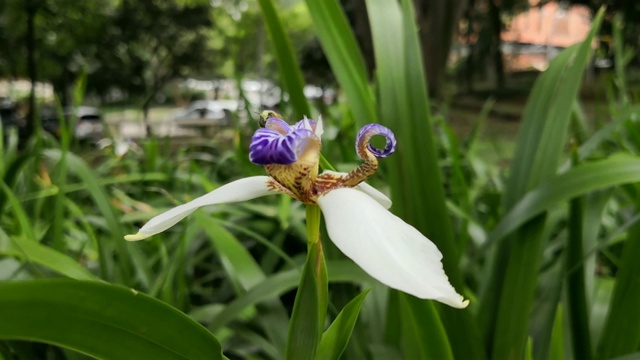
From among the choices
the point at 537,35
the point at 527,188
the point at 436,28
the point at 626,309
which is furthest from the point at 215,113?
the point at 537,35

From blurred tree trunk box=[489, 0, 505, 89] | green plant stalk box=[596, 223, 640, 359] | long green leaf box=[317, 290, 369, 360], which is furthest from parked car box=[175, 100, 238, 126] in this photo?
blurred tree trunk box=[489, 0, 505, 89]

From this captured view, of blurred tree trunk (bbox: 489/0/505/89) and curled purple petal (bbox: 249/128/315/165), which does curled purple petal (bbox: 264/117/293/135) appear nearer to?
curled purple petal (bbox: 249/128/315/165)

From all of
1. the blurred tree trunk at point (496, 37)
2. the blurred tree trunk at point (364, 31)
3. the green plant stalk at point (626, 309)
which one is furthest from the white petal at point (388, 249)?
the blurred tree trunk at point (496, 37)

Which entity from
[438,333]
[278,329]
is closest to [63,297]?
[438,333]

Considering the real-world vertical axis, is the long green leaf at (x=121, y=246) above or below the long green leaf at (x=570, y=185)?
below

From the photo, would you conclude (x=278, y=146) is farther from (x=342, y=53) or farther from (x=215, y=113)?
(x=215, y=113)

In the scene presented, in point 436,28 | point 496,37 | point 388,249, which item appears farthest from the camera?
point 496,37

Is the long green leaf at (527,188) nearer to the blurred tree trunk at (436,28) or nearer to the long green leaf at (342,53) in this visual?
the long green leaf at (342,53)
